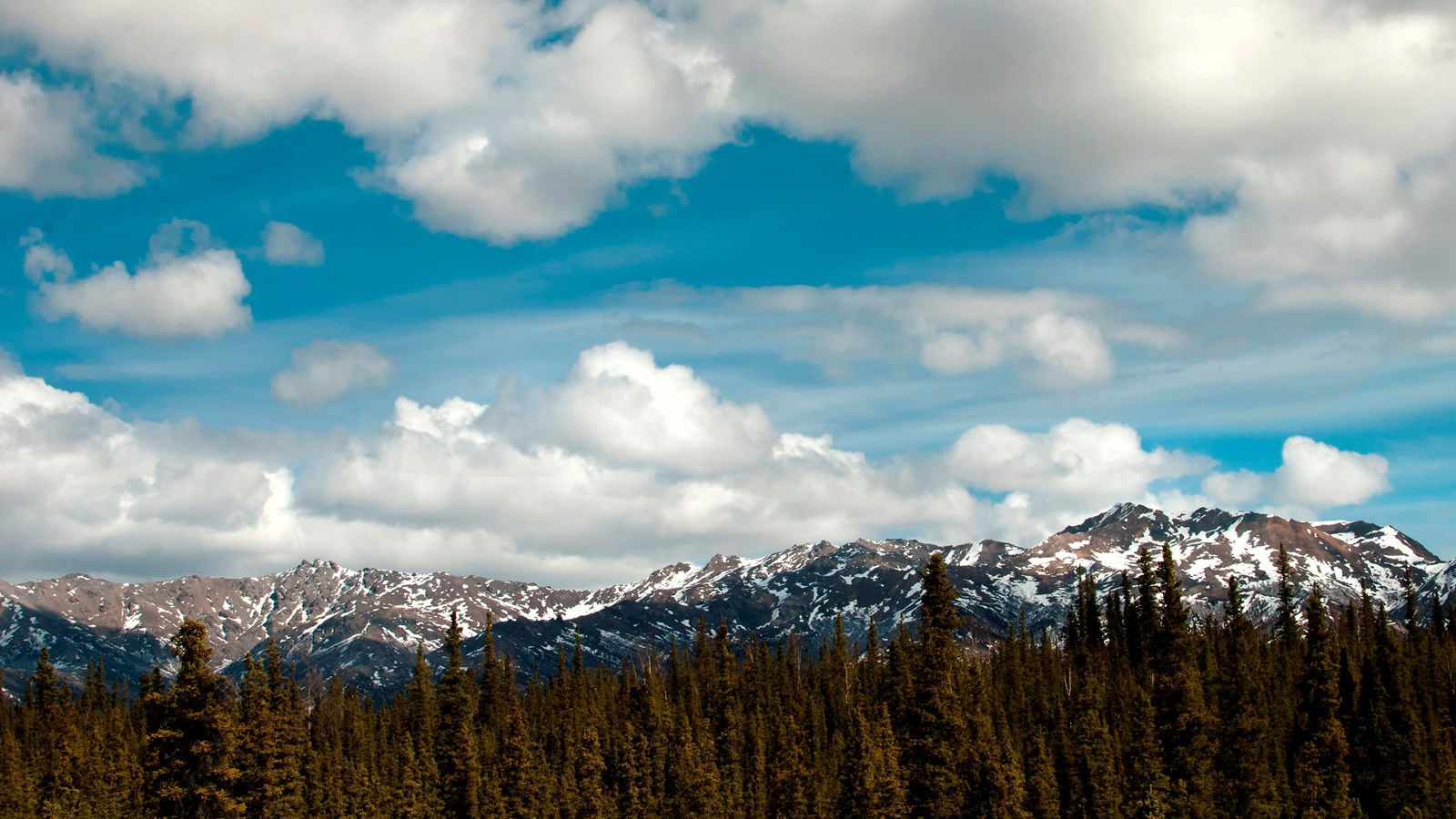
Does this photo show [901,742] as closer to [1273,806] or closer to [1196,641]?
[1196,641]

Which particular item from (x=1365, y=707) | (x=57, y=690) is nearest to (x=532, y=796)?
(x=1365, y=707)

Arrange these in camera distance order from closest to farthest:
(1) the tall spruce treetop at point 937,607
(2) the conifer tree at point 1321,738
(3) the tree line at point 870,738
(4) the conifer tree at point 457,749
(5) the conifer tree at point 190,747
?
1. (5) the conifer tree at point 190,747
2. (3) the tree line at point 870,738
3. (1) the tall spruce treetop at point 937,607
4. (2) the conifer tree at point 1321,738
5. (4) the conifer tree at point 457,749

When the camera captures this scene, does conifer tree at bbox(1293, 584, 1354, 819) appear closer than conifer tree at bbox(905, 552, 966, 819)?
No

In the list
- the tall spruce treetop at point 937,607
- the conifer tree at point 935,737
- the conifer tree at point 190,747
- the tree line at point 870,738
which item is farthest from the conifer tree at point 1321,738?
the conifer tree at point 190,747

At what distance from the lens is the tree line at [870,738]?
6862 centimetres

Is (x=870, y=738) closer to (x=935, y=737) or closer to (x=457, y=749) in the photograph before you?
(x=935, y=737)

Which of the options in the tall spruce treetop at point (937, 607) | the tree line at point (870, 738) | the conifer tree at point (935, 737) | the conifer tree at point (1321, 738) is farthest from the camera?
the conifer tree at point (1321, 738)

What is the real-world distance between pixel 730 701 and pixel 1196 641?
61.4 meters

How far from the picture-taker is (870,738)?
73875mm

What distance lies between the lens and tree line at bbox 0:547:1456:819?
6862cm

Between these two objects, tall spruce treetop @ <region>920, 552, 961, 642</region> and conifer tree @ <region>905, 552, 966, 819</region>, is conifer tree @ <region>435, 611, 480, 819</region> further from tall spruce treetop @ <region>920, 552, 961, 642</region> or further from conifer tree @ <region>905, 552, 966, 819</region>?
tall spruce treetop @ <region>920, 552, 961, 642</region>

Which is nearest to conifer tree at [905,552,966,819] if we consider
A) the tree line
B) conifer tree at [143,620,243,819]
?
the tree line

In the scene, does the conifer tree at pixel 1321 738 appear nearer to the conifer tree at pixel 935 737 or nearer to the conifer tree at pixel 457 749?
the conifer tree at pixel 935 737

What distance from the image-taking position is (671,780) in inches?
4232
